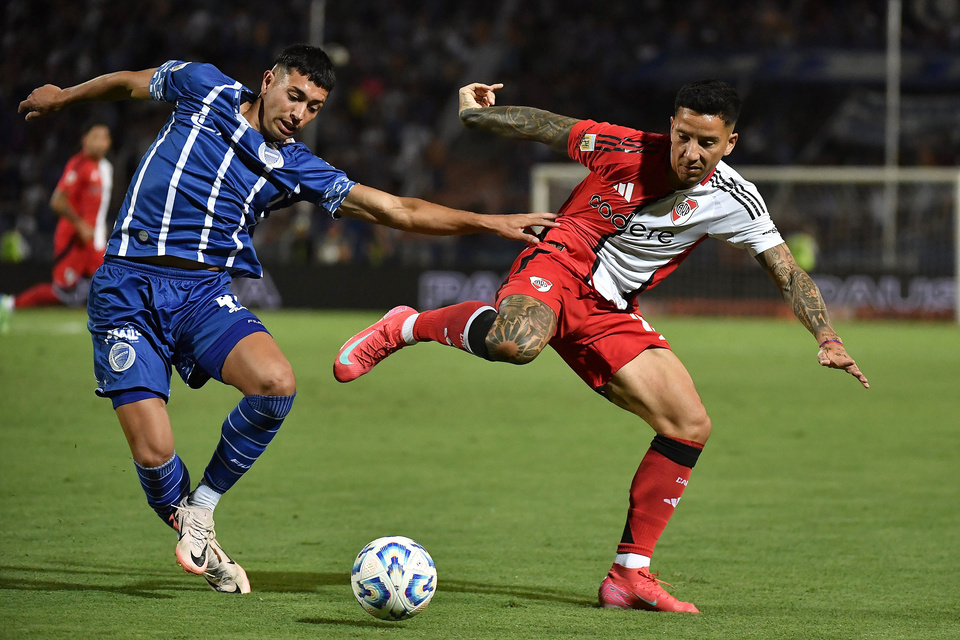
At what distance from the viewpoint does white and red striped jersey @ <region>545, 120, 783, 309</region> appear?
4.91m

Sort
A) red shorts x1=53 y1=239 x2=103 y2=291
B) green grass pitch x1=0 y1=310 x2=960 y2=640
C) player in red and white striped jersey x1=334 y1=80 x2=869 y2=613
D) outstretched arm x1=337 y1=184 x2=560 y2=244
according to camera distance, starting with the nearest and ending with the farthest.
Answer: green grass pitch x1=0 y1=310 x2=960 y2=640 → outstretched arm x1=337 y1=184 x2=560 y2=244 → player in red and white striped jersey x1=334 y1=80 x2=869 y2=613 → red shorts x1=53 y1=239 x2=103 y2=291

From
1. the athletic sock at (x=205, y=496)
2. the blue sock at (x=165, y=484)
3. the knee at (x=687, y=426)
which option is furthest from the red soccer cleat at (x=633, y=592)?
the blue sock at (x=165, y=484)

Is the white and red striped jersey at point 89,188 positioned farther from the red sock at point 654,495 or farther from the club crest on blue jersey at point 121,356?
the red sock at point 654,495

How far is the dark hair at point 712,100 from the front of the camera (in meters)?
4.55

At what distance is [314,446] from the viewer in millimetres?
8500

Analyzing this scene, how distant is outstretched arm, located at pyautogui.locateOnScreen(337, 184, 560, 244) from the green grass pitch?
4.57ft

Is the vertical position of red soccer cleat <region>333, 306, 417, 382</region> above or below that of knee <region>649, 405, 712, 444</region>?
above

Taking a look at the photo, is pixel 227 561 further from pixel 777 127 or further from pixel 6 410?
pixel 777 127

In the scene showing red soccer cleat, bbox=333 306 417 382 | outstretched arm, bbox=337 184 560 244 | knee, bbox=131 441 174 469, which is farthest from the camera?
red soccer cleat, bbox=333 306 417 382

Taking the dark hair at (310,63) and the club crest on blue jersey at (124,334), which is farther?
the dark hair at (310,63)

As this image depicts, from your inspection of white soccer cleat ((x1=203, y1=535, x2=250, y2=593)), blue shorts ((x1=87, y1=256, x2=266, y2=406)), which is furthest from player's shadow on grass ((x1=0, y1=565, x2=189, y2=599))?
blue shorts ((x1=87, y1=256, x2=266, y2=406))

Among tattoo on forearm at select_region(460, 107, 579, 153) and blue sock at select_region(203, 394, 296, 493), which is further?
tattoo on forearm at select_region(460, 107, 579, 153)

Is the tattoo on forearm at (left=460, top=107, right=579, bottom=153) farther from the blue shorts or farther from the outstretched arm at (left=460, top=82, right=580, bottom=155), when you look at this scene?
the blue shorts

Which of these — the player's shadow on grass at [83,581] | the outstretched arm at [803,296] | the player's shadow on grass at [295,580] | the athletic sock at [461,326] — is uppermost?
the outstretched arm at [803,296]
